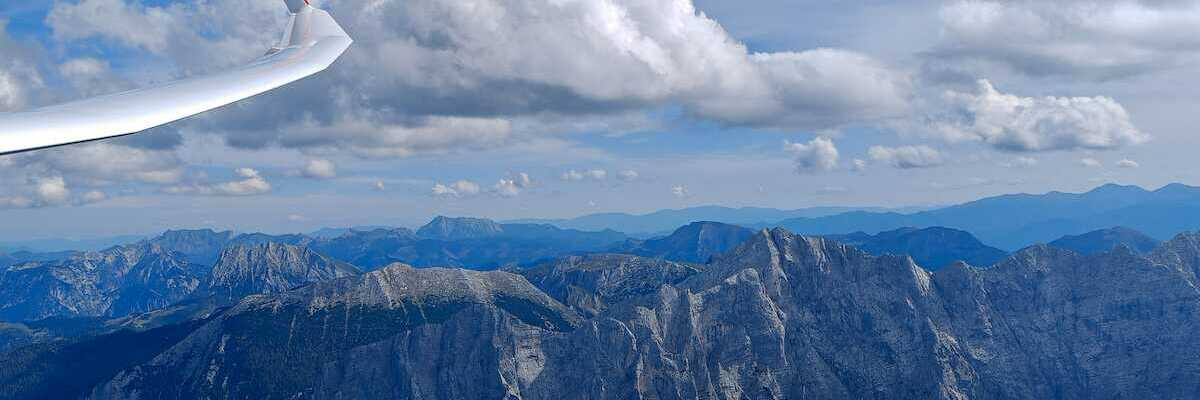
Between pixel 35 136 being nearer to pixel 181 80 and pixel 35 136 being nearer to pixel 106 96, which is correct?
pixel 106 96

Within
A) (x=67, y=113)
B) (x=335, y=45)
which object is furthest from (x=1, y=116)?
(x=335, y=45)

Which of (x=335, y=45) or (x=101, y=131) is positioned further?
(x=335, y=45)

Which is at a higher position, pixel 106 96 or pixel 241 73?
pixel 241 73

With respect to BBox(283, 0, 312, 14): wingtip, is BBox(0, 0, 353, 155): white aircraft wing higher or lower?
lower

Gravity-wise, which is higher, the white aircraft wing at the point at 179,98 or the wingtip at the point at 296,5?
the wingtip at the point at 296,5

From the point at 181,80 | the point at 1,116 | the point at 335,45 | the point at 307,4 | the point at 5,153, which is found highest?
the point at 307,4

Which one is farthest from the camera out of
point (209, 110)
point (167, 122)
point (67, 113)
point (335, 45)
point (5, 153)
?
point (335, 45)

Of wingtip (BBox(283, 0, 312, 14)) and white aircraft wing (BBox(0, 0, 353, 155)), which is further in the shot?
wingtip (BBox(283, 0, 312, 14))

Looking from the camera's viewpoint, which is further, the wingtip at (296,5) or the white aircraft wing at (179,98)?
the wingtip at (296,5)
